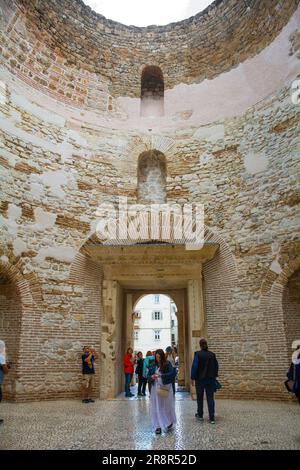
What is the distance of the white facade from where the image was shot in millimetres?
30891

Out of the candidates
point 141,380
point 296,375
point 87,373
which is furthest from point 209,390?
point 141,380

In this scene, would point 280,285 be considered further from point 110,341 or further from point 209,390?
point 110,341

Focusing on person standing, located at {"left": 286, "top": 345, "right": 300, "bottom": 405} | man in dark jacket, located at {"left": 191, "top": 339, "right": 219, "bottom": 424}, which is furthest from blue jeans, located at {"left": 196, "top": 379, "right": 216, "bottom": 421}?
person standing, located at {"left": 286, "top": 345, "right": 300, "bottom": 405}

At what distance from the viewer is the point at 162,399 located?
4898 millimetres

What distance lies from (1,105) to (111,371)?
6.86 meters

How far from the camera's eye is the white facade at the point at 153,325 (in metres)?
30.9

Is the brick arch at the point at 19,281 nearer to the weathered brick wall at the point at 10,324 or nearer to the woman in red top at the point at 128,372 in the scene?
the weathered brick wall at the point at 10,324

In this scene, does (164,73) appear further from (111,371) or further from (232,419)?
(232,419)

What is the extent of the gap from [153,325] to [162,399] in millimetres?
27253

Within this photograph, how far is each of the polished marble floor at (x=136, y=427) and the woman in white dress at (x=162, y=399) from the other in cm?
17

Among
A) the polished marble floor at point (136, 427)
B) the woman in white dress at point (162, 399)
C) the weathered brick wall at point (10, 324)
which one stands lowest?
the polished marble floor at point (136, 427)

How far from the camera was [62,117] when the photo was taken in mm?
9727

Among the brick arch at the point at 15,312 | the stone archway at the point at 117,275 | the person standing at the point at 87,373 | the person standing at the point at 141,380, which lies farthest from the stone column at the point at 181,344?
the brick arch at the point at 15,312
